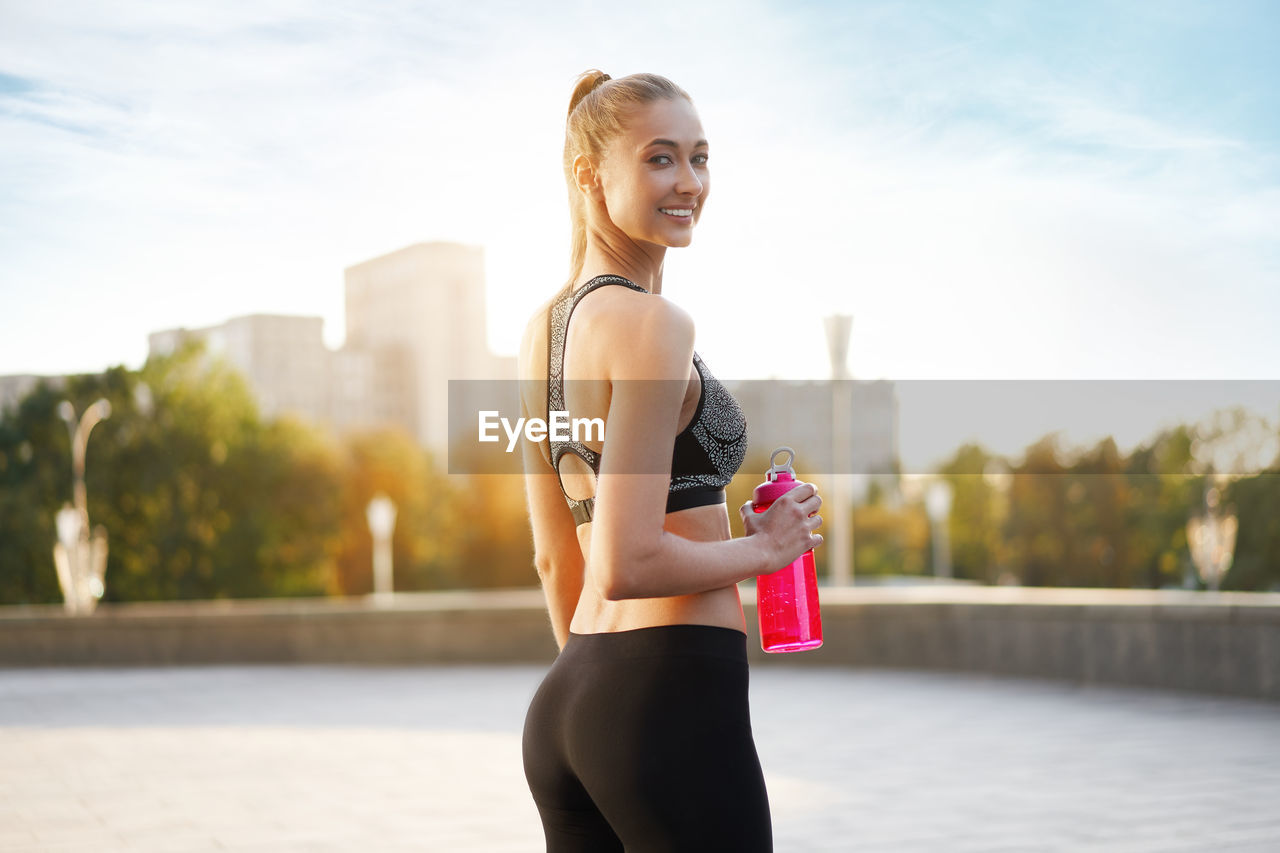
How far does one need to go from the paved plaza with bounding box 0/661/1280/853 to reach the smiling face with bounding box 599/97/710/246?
4.05m

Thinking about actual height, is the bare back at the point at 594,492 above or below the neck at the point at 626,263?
below

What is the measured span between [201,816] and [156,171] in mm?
3016

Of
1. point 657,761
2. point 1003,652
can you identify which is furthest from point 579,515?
point 1003,652

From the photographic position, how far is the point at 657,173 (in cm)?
189

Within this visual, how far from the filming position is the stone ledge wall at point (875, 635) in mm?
9766

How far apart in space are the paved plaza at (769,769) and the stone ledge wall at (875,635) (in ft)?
0.98

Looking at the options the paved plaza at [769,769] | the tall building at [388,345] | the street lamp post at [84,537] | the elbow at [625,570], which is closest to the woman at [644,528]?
the elbow at [625,570]

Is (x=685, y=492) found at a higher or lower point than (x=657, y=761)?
higher

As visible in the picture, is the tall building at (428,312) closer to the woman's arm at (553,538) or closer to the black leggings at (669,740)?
the woman's arm at (553,538)

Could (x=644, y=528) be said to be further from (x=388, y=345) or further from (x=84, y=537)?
(x=388, y=345)

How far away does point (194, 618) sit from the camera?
15031mm

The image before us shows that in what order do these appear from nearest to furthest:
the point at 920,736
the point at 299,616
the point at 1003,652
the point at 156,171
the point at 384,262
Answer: the point at 156,171, the point at 920,736, the point at 1003,652, the point at 299,616, the point at 384,262

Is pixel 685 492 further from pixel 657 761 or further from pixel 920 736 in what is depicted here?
pixel 920 736

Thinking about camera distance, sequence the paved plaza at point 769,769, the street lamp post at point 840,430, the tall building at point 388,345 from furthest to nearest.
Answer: the tall building at point 388,345
the street lamp post at point 840,430
the paved plaza at point 769,769
